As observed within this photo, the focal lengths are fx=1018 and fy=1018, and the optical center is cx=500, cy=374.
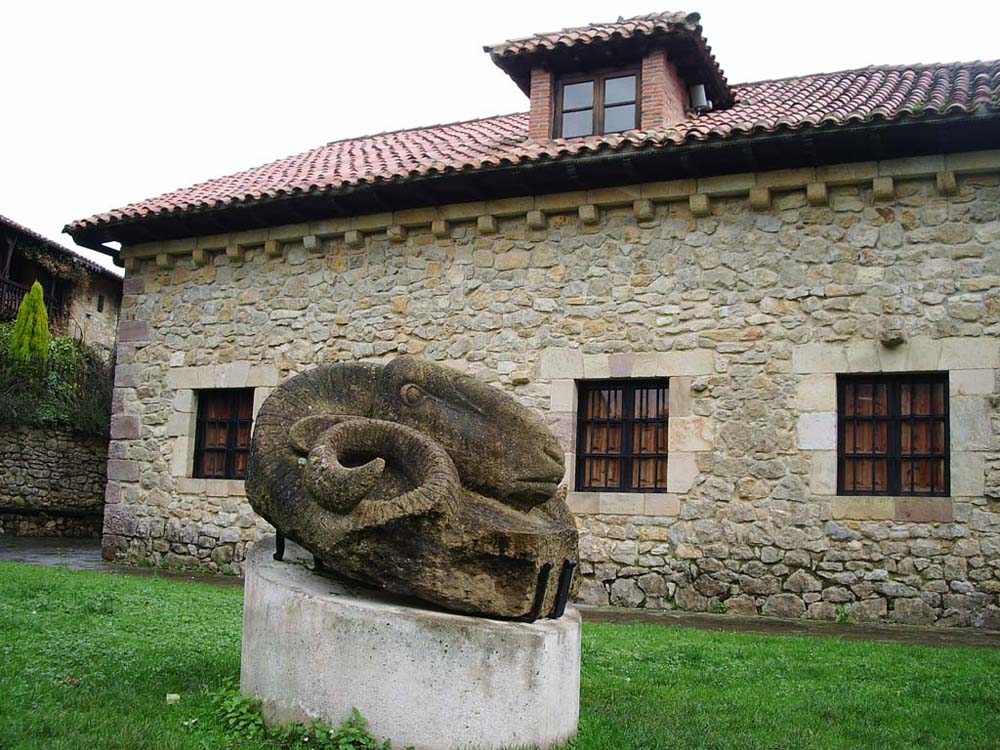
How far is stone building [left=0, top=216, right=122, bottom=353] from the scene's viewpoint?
23219 mm

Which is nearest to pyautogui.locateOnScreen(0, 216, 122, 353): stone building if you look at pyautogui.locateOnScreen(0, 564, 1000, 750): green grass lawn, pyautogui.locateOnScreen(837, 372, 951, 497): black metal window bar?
pyautogui.locateOnScreen(0, 564, 1000, 750): green grass lawn

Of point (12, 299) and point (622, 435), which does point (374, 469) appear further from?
point (12, 299)

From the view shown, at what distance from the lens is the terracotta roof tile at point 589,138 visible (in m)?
9.24

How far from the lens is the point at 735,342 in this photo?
963cm

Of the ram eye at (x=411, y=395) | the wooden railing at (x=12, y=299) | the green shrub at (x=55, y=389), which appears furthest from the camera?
the wooden railing at (x=12, y=299)

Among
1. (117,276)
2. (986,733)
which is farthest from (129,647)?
(117,276)

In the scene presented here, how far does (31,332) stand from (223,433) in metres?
8.97

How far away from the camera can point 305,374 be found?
489 cm

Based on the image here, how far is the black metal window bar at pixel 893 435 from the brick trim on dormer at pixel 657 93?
3662 mm

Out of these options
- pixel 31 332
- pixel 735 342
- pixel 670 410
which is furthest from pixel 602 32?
pixel 31 332

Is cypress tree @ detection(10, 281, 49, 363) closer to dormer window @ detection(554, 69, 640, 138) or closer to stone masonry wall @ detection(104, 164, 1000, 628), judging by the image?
stone masonry wall @ detection(104, 164, 1000, 628)

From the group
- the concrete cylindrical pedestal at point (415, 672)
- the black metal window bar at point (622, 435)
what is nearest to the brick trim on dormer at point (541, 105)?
the black metal window bar at point (622, 435)

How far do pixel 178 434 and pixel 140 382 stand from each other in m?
0.96

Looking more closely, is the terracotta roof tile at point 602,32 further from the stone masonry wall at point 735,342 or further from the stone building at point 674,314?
the stone masonry wall at point 735,342
